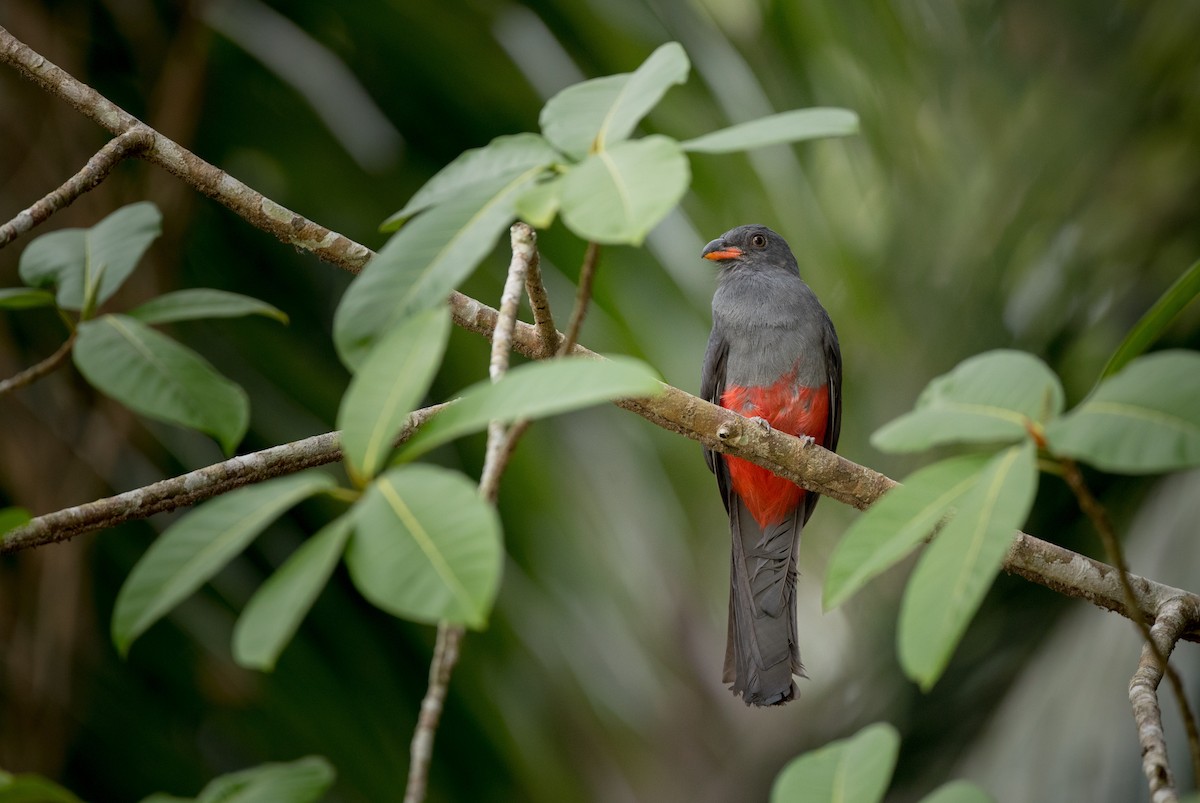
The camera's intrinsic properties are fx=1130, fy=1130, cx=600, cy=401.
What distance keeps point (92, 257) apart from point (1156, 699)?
5.53 ft

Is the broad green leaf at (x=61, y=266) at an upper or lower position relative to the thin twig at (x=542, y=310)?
lower

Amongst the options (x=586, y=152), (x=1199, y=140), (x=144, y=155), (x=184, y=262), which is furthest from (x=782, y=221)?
(x=586, y=152)

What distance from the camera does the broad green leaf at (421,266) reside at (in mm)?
1148

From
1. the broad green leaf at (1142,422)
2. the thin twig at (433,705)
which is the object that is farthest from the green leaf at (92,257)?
the broad green leaf at (1142,422)

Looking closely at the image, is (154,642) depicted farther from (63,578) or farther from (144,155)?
(144,155)

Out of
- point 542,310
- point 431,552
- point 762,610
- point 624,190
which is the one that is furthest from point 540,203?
point 762,610

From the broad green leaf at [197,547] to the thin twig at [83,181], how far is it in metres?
1.00

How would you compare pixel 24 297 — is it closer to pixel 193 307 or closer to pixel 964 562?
pixel 193 307

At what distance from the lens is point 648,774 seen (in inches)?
179

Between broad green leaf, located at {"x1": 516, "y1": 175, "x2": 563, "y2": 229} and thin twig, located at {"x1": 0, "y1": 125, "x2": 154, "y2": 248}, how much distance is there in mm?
1074

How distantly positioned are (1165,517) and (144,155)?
2656 mm

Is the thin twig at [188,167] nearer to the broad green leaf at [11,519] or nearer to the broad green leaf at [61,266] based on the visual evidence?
the broad green leaf at [61,266]

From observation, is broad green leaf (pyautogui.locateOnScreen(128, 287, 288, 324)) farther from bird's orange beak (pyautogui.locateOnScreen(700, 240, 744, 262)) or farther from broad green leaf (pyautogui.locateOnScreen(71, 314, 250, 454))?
bird's orange beak (pyautogui.locateOnScreen(700, 240, 744, 262))

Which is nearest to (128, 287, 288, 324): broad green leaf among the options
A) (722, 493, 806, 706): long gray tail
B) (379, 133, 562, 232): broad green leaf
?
(379, 133, 562, 232): broad green leaf
